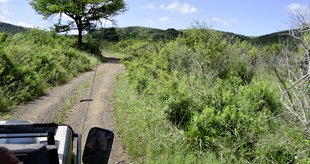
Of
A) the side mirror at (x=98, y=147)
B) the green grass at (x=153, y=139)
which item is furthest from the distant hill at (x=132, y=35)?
the green grass at (x=153, y=139)

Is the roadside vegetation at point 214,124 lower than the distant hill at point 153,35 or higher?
lower

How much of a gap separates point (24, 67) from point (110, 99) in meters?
3.11

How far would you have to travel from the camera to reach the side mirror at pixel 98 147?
2.29 metres

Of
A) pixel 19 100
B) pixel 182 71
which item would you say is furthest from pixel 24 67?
pixel 182 71

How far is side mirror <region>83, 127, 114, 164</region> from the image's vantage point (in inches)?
90.3

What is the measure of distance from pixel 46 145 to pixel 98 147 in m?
0.29

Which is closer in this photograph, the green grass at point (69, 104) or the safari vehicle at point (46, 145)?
the safari vehicle at point (46, 145)

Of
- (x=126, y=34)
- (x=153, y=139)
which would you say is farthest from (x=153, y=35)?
(x=153, y=139)

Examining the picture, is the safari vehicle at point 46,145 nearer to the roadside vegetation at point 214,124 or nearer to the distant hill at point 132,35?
the distant hill at point 132,35

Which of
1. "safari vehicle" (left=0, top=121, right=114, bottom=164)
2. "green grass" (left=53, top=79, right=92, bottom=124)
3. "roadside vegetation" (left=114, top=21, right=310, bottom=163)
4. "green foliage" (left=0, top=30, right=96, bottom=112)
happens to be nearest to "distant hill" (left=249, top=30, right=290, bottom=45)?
"roadside vegetation" (left=114, top=21, right=310, bottom=163)

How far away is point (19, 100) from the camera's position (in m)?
12.2

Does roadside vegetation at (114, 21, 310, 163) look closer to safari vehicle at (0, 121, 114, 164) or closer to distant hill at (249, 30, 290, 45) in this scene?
distant hill at (249, 30, 290, 45)

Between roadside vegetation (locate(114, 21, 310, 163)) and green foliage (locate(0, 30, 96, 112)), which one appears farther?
green foliage (locate(0, 30, 96, 112))

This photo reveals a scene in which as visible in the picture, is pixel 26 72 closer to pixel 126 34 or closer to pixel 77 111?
pixel 77 111
